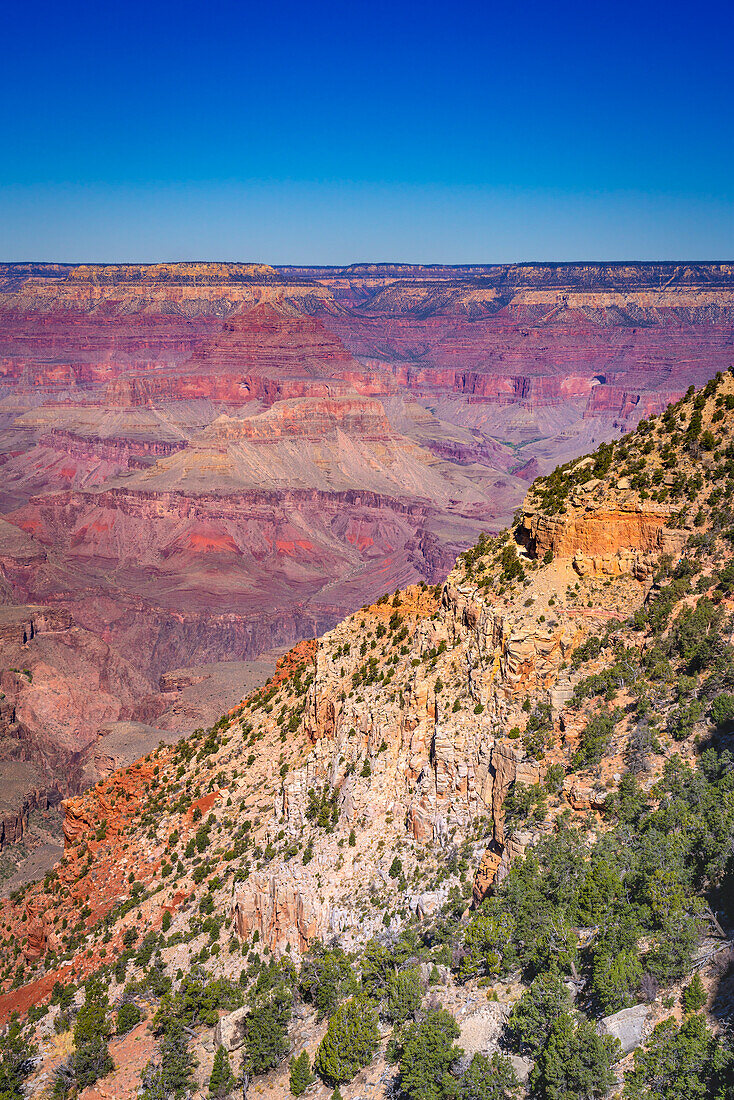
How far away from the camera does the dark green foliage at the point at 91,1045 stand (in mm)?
25734

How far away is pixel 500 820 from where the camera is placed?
81.3 ft

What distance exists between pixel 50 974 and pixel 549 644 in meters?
22.1

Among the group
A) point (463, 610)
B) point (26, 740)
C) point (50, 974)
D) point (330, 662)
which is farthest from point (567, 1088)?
point (26, 740)

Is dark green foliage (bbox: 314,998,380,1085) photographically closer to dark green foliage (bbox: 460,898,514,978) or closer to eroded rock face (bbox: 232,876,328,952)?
dark green foliage (bbox: 460,898,514,978)

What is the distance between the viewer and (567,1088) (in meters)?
17.6

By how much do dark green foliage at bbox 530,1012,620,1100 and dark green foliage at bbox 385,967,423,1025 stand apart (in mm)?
4247

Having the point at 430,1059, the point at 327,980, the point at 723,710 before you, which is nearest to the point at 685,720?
the point at 723,710

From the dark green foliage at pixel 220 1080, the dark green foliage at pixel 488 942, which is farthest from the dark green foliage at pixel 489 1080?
the dark green foliage at pixel 220 1080

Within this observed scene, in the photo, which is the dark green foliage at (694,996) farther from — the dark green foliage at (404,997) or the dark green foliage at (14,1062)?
the dark green foliage at (14,1062)

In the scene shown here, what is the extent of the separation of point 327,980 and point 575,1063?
9.28 metres

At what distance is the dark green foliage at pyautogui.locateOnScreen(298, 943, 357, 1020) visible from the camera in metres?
24.3

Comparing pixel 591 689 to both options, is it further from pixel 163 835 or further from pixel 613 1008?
pixel 163 835

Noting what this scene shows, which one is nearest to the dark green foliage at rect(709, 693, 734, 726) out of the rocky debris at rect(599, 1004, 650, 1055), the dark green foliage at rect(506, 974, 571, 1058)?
the rocky debris at rect(599, 1004, 650, 1055)

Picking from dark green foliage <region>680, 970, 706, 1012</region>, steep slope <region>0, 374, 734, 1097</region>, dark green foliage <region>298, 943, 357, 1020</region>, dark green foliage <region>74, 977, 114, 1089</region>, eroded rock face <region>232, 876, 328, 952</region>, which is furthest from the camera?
eroded rock face <region>232, 876, 328, 952</region>
